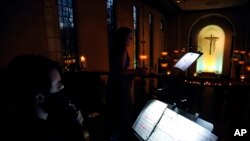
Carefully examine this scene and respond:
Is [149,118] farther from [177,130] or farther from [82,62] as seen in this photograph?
[82,62]

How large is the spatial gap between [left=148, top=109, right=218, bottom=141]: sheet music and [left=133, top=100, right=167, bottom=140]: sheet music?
5 centimetres

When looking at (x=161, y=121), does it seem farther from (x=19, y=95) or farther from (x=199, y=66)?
(x=199, y=66)

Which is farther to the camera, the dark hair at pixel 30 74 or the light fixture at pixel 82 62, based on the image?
the light fixture at pixel 82 62

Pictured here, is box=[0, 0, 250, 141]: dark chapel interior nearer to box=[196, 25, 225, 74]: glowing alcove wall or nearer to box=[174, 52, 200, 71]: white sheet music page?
box=[196, 25, 225, 74]: glowing alcove wall

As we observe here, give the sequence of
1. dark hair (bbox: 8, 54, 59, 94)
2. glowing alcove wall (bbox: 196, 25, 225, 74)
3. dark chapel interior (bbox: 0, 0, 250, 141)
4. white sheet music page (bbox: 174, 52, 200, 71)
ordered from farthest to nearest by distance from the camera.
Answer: glowing alcove wall (bbox: 196, 25, 225, 74), white sheet music page (bbox: 174, 52, 200, 71), dark chapel interior (bbox: 0, 0, 250, 141), dark hair (bbox: 8, 54, 59, 94)

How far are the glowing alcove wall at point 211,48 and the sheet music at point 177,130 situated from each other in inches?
624

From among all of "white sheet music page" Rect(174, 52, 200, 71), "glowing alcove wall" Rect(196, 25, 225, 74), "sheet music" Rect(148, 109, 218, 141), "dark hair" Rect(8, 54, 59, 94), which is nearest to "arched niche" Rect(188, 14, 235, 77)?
"glowing alcove wall" Rect(196, 25, 225, 74)

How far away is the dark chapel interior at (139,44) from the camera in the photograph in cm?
294

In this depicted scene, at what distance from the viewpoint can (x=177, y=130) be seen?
1275 mm

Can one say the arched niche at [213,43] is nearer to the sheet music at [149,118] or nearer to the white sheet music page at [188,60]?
the white sheet music page at [188,60]

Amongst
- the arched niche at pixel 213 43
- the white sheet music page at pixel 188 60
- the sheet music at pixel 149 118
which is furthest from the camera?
the arched niche at pixel 213 43

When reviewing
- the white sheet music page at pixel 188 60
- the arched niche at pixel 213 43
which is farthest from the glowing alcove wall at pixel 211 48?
the white sheet music page at pixel 188 60

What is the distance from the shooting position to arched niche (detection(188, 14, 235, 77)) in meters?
15.0

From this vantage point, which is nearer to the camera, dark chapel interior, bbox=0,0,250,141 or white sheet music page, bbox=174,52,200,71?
dark chapel interior, bbox=0,0,250,141
